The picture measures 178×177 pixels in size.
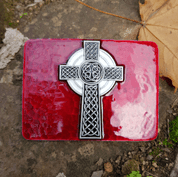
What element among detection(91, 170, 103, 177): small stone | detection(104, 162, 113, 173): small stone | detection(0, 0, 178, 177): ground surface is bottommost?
detection(91, 170, 103, 177): small stone

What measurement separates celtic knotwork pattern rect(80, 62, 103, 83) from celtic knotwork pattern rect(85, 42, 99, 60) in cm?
7

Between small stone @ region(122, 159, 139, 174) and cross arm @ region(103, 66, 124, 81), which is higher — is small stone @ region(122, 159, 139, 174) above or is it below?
below

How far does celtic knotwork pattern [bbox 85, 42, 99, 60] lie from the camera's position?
1.18 meters

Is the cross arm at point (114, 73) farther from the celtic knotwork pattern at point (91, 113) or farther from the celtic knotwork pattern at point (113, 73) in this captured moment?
the celtic knotwork pattern at point (91, 113)

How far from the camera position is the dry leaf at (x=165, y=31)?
1.38m

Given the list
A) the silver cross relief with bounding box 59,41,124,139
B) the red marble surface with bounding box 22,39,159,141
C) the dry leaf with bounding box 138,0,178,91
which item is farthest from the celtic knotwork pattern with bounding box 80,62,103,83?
the dry leaf with bounding box 138,0,178,91

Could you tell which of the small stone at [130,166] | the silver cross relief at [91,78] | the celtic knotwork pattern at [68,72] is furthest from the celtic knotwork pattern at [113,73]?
the small stone at [130,166]

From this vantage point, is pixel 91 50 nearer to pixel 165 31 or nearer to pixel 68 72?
pixel 68 72

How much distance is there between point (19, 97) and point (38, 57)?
1.87 ft

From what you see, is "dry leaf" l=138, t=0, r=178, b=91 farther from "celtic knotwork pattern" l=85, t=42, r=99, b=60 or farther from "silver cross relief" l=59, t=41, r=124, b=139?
"celtic knotwork pattern" l=85, t=42, r=99, b=60

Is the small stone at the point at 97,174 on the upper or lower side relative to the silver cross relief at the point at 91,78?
lower

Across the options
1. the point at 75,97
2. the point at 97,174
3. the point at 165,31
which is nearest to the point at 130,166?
the point at 97,174

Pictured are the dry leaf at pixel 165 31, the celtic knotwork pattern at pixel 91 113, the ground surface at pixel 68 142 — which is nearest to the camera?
the celtic knotwork pattern at pixel 91 113

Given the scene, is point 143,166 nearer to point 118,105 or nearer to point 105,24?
point 118,105
